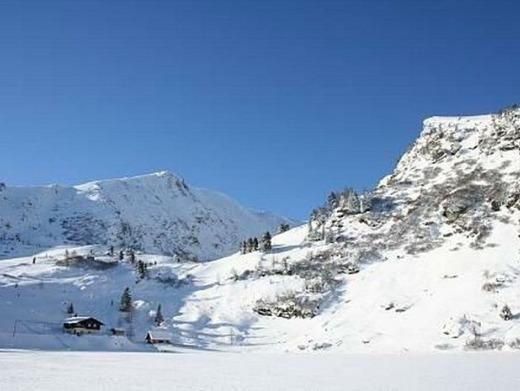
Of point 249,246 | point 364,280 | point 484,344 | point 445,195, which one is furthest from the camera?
point 249,246

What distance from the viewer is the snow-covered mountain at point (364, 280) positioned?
10206 centimetres

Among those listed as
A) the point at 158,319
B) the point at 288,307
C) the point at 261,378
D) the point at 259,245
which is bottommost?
the point at 261,378

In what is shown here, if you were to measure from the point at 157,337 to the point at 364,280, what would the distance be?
163ft

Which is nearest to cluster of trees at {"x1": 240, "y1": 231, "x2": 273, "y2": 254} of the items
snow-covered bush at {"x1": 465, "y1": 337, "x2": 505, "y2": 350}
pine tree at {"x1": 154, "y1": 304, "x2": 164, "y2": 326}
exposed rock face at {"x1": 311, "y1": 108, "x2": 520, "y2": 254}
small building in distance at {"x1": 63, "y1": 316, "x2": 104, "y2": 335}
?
exposed rock face at {"x1": 311, "y1": 108, "x2": 520, "y2": 254}

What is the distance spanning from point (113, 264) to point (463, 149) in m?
109

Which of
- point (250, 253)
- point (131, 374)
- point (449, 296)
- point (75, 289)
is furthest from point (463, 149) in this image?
point (131, 374)

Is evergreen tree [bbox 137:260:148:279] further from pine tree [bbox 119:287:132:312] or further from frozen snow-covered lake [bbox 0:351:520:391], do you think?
frozen snow-covered lake [bbox 0:351:520:391]

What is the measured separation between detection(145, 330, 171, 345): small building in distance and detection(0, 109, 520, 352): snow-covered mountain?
3.07 meters

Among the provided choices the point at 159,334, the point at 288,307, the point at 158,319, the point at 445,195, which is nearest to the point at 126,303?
the point at 158,319

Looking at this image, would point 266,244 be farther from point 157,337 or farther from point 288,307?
point 157,337

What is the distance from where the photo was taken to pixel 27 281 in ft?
512

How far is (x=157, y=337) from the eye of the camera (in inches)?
4269

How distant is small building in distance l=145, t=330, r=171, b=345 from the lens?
354 ft

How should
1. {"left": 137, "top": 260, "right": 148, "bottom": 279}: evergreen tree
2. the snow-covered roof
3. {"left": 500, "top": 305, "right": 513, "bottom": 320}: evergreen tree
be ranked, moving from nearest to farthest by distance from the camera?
{"left": 500, "top": 305, "right": 513, "bottom": 320}: evergreen tree
the snow-covered roof
{"left": 137, "top": 260, "right": 148, "bottom": 279}: evergreen tree
